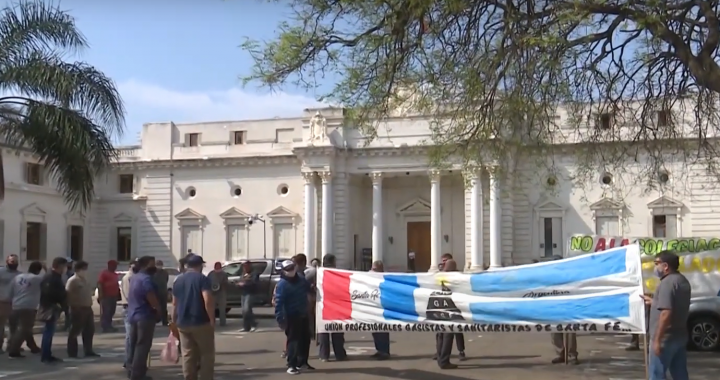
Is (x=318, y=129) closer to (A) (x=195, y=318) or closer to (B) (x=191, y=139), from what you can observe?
(B) (x=191, y=139)

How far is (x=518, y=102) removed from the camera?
14.1 m

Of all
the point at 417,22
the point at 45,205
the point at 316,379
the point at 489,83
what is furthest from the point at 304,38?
the point at 45,205

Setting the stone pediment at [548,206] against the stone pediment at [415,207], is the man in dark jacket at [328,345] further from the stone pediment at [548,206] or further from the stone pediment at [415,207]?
the stone pediment at [415,207]

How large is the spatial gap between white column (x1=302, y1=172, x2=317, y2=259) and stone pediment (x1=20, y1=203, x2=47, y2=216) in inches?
532

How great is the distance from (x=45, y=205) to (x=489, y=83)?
3472 centimetres

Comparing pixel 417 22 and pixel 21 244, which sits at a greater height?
pixel 417 22

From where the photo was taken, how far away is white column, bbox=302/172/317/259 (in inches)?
1789

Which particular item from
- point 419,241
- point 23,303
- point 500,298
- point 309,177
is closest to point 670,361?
point 500,298

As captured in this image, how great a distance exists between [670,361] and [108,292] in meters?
14.7

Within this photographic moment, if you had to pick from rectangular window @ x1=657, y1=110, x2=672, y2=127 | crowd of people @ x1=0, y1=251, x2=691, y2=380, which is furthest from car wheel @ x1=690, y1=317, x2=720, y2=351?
rectangular window @ x1=657, y1=110, x2=672, y2=127

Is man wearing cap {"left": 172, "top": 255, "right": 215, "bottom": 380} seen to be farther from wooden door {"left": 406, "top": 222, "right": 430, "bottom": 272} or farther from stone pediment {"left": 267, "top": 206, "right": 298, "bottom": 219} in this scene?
wooden door {"left": 406, "top": 222, "right": 430, "bottom": 272}

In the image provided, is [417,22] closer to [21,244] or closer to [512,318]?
[512,318]

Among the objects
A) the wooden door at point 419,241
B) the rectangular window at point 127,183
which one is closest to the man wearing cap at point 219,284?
the wooden door at point 419,241

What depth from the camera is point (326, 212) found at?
45.1 m
